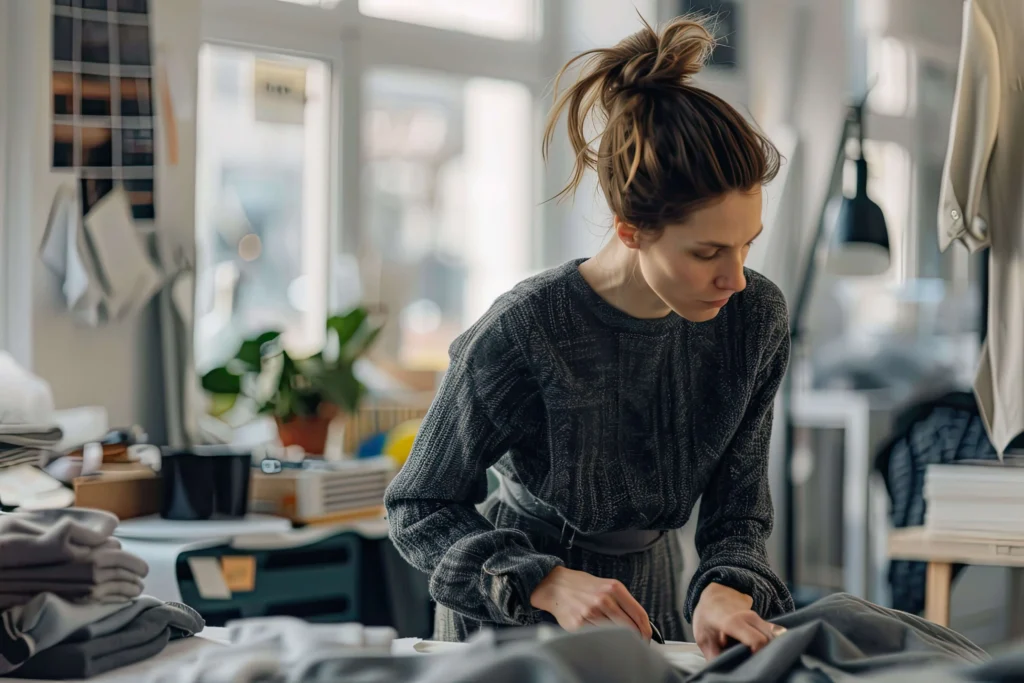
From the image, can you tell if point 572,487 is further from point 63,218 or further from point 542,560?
point 63,218

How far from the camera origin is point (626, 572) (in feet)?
5.00

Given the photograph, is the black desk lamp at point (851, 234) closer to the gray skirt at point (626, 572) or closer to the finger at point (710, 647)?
the gray skirt at point (626, 572)

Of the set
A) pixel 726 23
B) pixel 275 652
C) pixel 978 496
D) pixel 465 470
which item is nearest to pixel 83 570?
pixel 275 652

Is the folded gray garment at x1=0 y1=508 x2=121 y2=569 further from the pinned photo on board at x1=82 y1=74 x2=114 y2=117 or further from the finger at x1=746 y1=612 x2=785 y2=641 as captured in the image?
the pinned photo on board at x1=82 y1=74 x2=114 y2=117

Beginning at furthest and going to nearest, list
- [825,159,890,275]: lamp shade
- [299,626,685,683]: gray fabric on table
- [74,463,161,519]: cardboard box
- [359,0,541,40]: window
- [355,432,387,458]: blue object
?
[359,0,541,40]: window → [355,432,387,458]: blue object → [825,159,890,275]: lamp shade → [74,463,161,519]: cardboard box → [299,626,685,683]: gray fabric on table

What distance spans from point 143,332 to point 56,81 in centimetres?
60

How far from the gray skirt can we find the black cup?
0.90m

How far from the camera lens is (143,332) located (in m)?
2.88

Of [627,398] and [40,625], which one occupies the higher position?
[627,398]

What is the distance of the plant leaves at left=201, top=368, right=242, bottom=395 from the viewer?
2.84m

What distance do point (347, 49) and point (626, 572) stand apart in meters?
2.42

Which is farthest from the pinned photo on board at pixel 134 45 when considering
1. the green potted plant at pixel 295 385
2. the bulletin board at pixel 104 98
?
the green potted plant at pixel 295 385

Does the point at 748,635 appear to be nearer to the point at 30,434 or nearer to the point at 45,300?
the point at 30,434

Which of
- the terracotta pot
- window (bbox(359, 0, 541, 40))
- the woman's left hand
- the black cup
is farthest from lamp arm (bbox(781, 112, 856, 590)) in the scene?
the woman's left hand
